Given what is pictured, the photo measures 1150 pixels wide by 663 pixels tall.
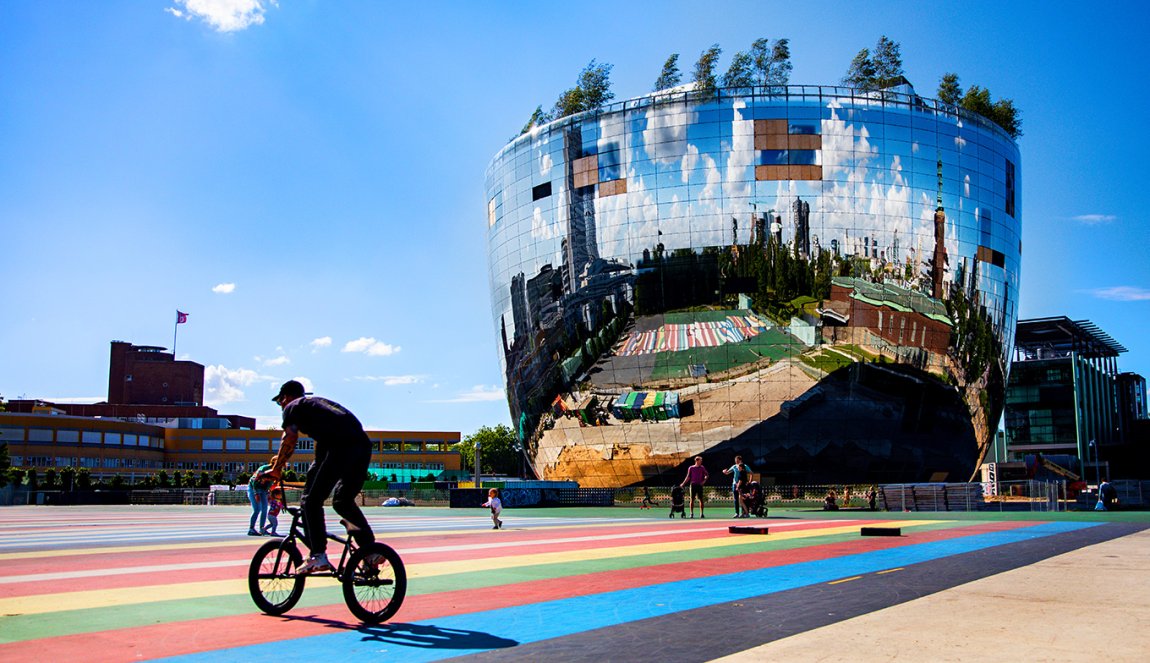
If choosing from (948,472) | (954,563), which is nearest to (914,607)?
(954,563)

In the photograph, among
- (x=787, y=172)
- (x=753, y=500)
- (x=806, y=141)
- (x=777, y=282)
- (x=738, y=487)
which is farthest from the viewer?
(x=806, y=141)

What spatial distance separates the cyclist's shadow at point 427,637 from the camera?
6480 mm

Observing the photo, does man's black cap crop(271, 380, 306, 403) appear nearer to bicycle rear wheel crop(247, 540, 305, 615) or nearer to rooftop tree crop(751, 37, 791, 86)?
bicycle rear wheel crop(247, 540, 305, 615)

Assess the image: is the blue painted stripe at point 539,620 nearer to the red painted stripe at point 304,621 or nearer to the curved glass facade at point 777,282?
the red painted stripe at point 304,621

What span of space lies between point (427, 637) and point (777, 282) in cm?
4585

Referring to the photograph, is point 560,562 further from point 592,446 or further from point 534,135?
point 534,135

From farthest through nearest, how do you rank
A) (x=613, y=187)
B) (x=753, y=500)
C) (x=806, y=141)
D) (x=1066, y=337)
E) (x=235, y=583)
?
(x=1066, y=337)
(x=613, y=187)
(x=806, y=141)
(x=753, y=500)
(x=235, y=583)

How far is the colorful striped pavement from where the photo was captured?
258 inches

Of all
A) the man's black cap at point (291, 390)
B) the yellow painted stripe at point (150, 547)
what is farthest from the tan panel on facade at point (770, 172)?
the man's black cap at point (291, 390)

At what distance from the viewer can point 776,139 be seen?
52.1m

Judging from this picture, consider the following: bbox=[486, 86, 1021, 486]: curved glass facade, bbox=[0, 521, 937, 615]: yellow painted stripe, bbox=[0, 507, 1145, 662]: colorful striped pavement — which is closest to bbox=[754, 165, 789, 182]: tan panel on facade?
bbox=[486, 86, 1021, 486]: curved glass facade

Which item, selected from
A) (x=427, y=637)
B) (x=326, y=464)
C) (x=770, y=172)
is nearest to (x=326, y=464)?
(x=326, y=464)

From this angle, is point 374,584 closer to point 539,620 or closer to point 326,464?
point 326,464

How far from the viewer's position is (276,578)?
7.89 meters
